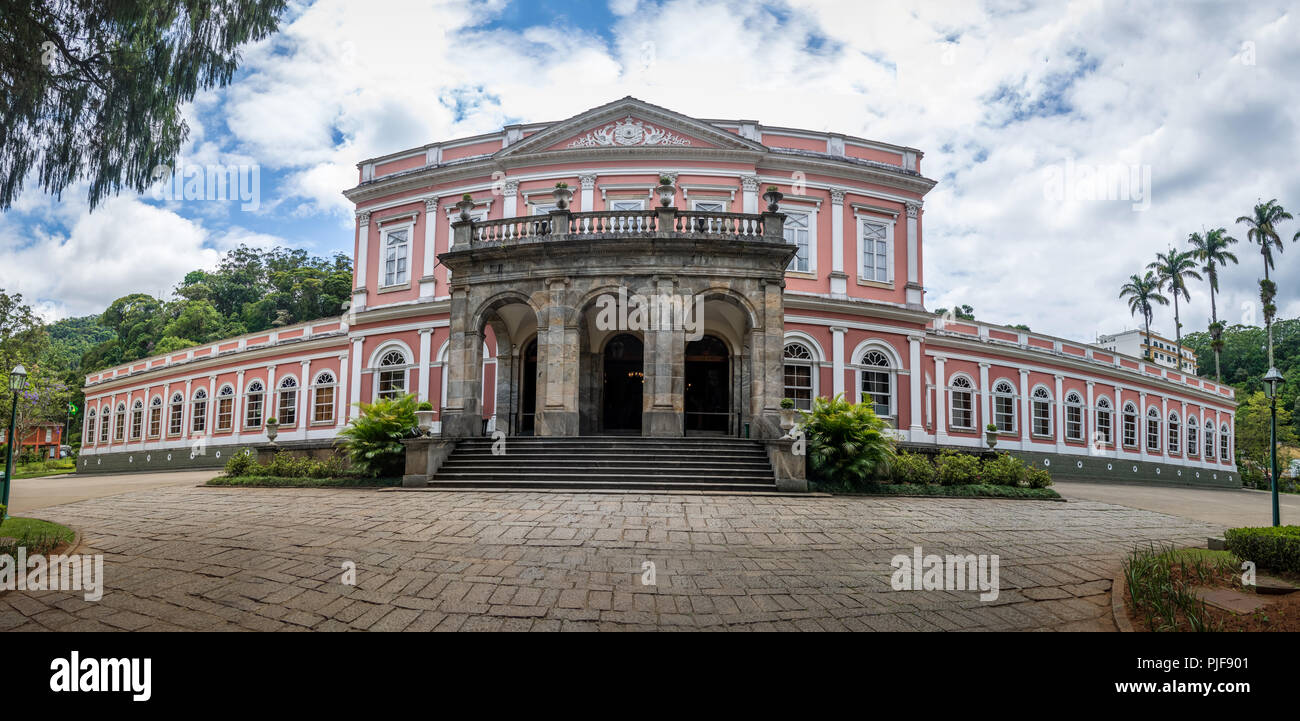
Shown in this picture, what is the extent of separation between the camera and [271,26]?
6430 mm

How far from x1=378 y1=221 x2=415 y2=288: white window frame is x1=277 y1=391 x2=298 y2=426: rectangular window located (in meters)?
6.89

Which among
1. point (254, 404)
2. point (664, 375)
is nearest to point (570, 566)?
point (664, 375)

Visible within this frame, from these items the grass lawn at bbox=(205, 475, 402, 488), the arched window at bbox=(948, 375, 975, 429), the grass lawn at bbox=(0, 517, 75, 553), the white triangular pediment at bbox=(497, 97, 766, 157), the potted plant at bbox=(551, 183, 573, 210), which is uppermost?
the white triangular pediment at bbox=(497, 97, 766, 157)

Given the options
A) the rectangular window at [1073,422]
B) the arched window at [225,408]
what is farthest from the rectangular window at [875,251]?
the arched window at [225,408]

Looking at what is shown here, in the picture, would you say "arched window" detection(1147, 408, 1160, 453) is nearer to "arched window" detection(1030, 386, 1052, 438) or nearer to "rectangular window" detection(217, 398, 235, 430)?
"arched window" detection(1030, 386, 1052, 438)

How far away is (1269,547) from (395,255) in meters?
23.3

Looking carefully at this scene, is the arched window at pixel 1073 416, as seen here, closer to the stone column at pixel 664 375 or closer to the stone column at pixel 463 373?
the stone column at pixel 664 375

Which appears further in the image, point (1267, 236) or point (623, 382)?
point (1267, 236)

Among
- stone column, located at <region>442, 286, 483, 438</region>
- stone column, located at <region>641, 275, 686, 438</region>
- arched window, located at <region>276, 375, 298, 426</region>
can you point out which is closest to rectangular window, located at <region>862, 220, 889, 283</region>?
stone column, located at <region>641, 275, 686, 438</region>

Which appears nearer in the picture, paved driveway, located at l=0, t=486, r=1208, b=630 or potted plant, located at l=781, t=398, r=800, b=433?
paved driveway, located at l=0, t=486, r=1208, b=630

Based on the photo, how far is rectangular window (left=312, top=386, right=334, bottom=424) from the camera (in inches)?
898

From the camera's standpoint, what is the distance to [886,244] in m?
20.4

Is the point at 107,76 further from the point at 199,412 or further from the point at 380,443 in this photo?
the point at 199,412
